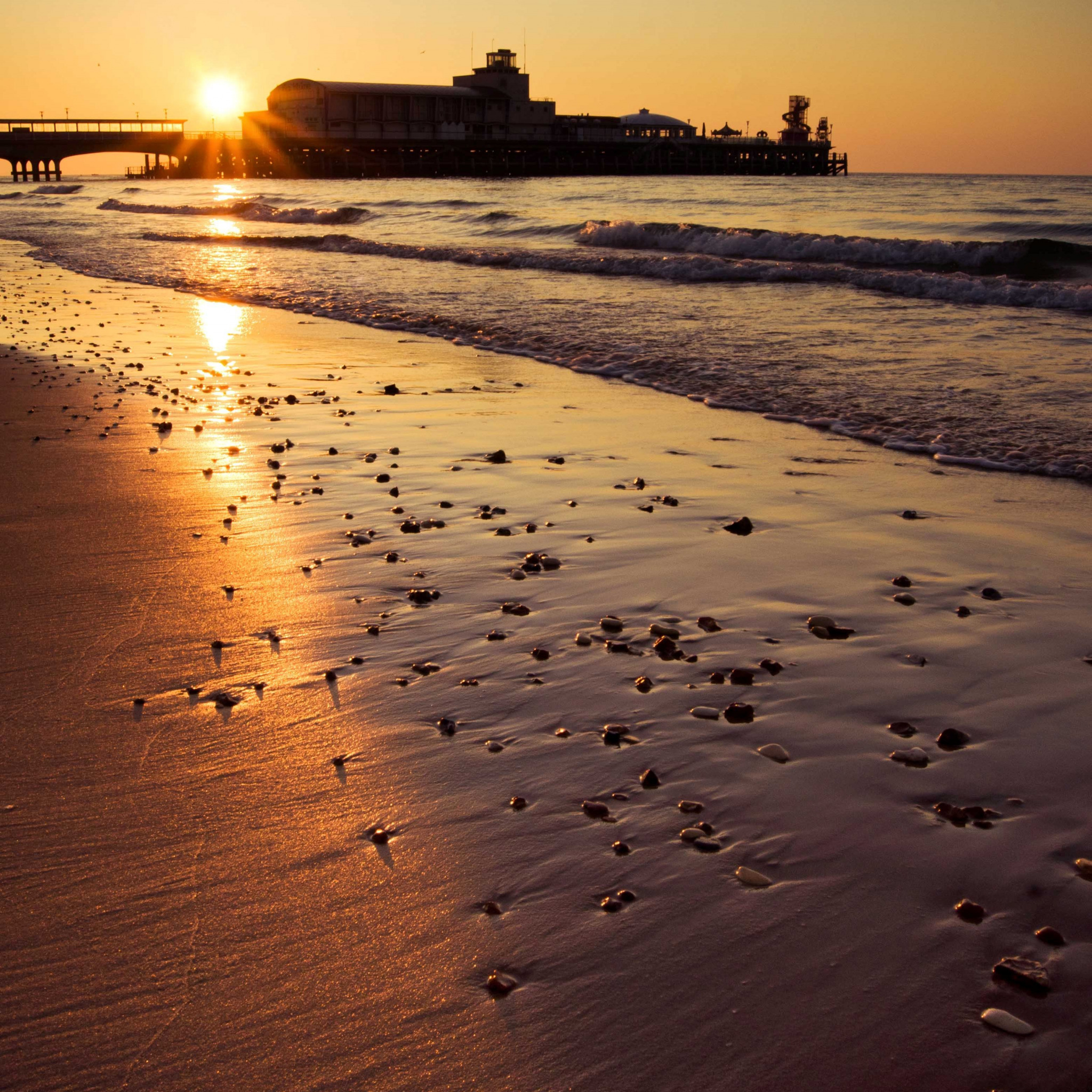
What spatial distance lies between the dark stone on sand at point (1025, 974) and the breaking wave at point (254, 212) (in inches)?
1462

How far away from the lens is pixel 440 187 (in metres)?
66.9

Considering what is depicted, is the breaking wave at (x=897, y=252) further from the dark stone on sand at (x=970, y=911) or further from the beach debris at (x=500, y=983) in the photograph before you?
the beach debris at (x=500, y=983)

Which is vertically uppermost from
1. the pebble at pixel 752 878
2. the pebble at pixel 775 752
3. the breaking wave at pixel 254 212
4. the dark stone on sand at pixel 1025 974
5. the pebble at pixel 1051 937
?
the breaking wave at pixel 254 212

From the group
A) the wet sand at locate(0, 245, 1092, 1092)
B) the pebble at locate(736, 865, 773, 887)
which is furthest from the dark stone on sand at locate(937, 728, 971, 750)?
the pebble at locate(736, 865, 773, 887)

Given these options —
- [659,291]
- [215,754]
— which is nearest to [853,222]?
[659,291]

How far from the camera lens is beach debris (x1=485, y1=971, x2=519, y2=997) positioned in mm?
2211

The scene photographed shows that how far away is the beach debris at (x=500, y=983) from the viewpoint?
2211 mm

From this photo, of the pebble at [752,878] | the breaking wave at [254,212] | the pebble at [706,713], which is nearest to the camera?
the pebble at [752,878]

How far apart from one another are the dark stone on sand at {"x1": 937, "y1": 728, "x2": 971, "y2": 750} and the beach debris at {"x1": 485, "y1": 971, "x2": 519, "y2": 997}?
1.76 metres

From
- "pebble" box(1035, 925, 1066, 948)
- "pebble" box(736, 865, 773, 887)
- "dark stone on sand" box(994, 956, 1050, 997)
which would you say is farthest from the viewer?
"pebble" box(736, 865, 773, 887)

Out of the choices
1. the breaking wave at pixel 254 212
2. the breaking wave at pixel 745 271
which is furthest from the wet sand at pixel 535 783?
the breaking wave at pixel 254 212

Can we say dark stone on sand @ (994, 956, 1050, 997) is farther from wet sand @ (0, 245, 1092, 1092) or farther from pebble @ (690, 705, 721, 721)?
pebble @ (690, 705, 721, 721)

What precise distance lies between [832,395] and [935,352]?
2681 millimetres

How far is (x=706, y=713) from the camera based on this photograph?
11.5ft
